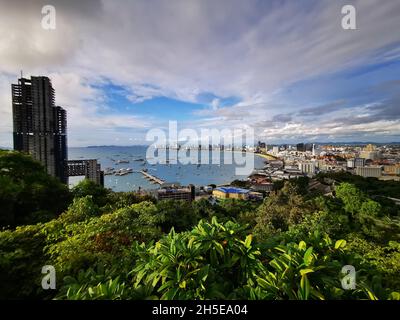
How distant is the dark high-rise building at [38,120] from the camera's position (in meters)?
8.27

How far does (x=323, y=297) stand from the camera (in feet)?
3.14

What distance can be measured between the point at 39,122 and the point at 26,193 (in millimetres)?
5647

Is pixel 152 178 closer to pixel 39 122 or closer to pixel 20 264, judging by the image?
pixel 39 122

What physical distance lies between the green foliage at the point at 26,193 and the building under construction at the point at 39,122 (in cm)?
214

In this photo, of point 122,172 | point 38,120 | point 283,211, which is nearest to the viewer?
point 283,211

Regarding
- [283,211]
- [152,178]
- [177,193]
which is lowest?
[177,193]

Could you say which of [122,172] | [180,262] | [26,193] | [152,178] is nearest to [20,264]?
[180,262]

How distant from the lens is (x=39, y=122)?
29.1ft

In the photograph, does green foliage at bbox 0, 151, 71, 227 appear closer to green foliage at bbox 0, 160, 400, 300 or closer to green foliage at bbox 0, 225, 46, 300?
green foliage at bbox 0, 160, 400, 300

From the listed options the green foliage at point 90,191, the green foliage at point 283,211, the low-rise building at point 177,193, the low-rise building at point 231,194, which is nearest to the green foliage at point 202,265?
the green foliage at point 283,211

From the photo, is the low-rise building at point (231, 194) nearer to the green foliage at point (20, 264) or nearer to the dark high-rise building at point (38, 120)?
the dark high-rise building at point (38, 120)

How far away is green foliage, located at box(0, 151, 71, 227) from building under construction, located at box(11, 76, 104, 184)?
2136 millimetres

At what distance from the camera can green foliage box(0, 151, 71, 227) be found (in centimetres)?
405

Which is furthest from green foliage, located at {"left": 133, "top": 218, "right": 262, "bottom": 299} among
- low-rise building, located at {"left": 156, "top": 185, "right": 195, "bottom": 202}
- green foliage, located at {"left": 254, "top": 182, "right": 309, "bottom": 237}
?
low-rise building, located at {"left": 156, "top": 185, "right": 195, "bottom": 202}
